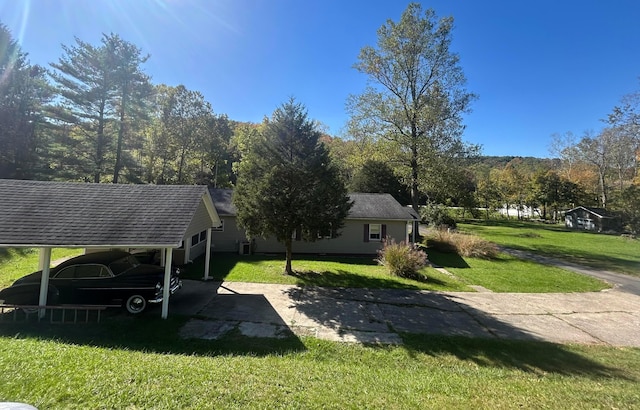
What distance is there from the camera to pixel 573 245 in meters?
26.4

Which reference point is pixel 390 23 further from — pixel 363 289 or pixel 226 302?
pixel 226 302

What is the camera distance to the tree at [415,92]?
846 inches

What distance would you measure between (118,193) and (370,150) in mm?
18127

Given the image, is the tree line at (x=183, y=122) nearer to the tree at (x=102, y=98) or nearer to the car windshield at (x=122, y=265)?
the tree at (x=102, y=98)

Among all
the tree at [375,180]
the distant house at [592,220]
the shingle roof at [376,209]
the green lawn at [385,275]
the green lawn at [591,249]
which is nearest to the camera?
the green lawn at [385,275]

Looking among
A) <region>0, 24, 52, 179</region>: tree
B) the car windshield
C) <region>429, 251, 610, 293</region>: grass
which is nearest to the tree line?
<region>0, 24, 52, 179</region>: tree

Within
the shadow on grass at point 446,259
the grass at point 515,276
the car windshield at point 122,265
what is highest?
the car windshield at point 122,265

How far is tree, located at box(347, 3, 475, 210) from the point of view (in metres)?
21.5

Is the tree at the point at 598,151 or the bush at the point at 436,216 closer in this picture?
the bush at the point at 436,216

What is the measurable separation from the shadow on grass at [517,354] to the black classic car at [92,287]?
24.2 feet

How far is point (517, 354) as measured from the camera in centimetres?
683

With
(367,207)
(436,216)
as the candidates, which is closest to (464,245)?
(367,207)

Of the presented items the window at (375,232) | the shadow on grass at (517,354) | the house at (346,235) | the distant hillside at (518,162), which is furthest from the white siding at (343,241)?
the shadow on grass at (517,354)

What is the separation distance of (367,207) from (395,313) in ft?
35.5
